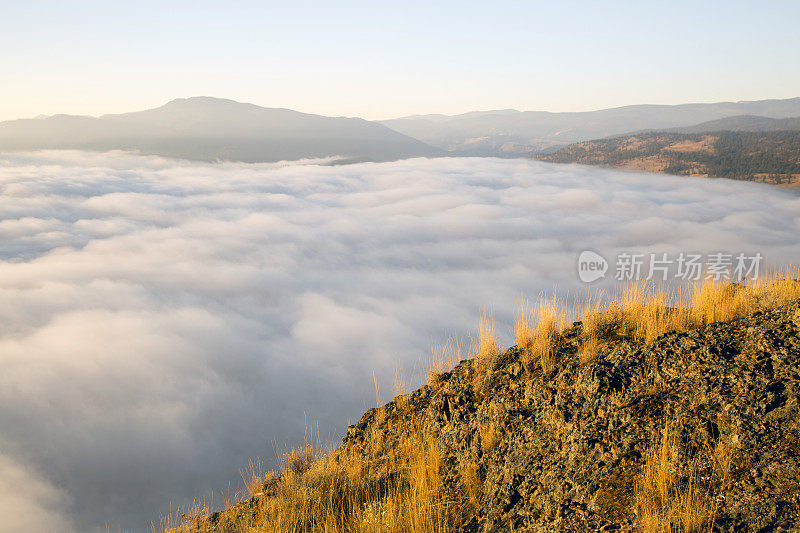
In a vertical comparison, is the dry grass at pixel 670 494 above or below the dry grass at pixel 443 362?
above

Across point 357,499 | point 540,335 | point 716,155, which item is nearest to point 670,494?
point 357,499

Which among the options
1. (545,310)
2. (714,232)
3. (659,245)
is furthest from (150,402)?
(714,232)

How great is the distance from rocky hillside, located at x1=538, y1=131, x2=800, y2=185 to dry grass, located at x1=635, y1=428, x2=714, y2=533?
169 metres

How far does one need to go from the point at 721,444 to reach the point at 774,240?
15001 centimetres

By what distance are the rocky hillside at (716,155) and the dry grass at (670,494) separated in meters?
169

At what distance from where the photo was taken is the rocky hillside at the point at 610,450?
2822 mm

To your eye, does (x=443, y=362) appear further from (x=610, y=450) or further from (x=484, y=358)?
(x=610, y=450)

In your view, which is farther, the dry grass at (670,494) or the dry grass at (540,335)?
the dry grass at (540,335)

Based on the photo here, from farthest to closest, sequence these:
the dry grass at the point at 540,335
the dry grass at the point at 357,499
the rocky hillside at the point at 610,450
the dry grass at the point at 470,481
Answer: the dry grass at the point at 540,335
the dry grass at the point at 470,481
the dry grass at the point at 357,499
the rocky hillside at the point at 610,450

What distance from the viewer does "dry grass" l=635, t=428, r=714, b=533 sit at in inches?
102

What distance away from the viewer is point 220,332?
8456cm

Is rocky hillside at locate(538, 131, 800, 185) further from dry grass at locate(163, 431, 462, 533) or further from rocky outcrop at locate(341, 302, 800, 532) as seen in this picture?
dry grass at locate(163, 431, 462, 533)

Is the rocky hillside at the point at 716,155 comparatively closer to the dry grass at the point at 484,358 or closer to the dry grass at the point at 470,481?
the dry grass at the point at 484,358

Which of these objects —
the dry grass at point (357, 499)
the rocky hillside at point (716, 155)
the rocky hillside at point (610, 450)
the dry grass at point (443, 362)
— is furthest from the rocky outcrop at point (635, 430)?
the rocky hillside at point (716, 155)
